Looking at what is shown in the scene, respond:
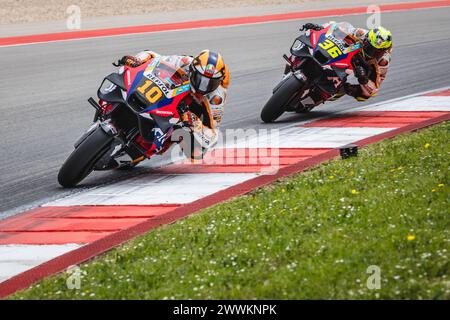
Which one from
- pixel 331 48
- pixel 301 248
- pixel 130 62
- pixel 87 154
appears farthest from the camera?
pixel 331 48

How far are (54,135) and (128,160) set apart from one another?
271 cm

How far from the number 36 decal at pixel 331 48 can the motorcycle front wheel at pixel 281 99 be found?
1.90 feet

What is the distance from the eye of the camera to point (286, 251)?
625 cm

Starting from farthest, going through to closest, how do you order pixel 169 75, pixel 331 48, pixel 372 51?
pixel 372 51, pixel 331 48, pixel 169 75

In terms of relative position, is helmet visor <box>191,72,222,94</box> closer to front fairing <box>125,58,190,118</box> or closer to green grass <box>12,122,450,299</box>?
front fairing <box>125,58,190,118</box>

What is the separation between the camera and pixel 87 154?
359 inches

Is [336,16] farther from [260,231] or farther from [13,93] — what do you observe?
[260,231]

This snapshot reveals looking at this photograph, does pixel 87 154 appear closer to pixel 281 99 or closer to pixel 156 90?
pixel 156 90

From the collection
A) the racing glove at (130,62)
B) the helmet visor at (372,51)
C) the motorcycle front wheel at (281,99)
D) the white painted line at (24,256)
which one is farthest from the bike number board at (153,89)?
the helmet visor at (372,51)

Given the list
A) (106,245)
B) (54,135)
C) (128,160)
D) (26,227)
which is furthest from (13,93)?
(106,245)

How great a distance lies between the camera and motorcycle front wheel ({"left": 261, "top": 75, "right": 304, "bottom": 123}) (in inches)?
486

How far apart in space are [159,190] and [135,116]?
92 cm

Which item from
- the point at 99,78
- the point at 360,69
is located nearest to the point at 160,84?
the point at 360,69

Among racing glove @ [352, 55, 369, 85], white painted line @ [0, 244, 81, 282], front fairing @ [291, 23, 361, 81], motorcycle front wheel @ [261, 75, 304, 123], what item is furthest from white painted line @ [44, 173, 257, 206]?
racing glove @ [352, 55, 369, 85]
